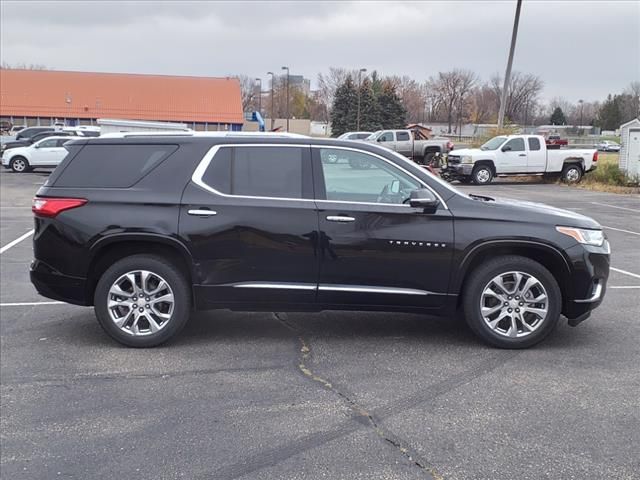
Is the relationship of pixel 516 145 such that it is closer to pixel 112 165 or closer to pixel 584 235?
pixel 584 235

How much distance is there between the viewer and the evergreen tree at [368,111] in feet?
250

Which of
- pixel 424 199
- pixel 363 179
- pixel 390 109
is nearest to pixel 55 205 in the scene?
pixel 363 179

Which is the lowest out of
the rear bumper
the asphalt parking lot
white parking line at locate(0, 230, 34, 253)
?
white parking line at locate(0, 230, 34, 253)

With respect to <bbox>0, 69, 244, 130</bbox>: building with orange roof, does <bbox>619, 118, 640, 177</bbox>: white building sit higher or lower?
lower

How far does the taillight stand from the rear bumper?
0.44 meters

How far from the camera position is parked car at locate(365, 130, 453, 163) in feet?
111

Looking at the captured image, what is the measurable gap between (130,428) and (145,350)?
1.55m

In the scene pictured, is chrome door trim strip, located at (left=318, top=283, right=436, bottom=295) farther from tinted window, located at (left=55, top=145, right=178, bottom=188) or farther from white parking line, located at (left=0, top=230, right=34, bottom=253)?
white parking line, located at (left=0, top=230, right=34, bottom=253)

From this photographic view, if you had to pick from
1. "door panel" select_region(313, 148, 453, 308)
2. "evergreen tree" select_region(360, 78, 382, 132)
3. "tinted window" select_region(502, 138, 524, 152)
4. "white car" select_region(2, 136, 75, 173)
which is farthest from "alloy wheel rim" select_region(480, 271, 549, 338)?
"evergreen tree" select_region(360, 78, 382, 132)

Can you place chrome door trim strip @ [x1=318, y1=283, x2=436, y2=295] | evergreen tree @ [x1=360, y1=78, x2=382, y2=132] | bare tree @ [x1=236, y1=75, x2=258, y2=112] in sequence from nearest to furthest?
chrome door trim strip @ [x1=318, y1=283, x2=436, y2=295], evergreen tree @ [x1=360, y1=78, x2=382, y2=132], bare tree @ [x1=236, y1=75, x2=258, y2=112]

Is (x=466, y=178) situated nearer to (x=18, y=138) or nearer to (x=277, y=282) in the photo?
(x=277, y=282)

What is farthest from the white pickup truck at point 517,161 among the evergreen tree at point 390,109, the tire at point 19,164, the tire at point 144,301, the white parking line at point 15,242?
the evergreen tree at point 390,109

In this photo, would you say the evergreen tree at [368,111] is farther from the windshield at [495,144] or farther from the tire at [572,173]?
the tire at [572,173]

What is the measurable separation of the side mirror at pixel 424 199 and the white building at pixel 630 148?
69.3 feet
